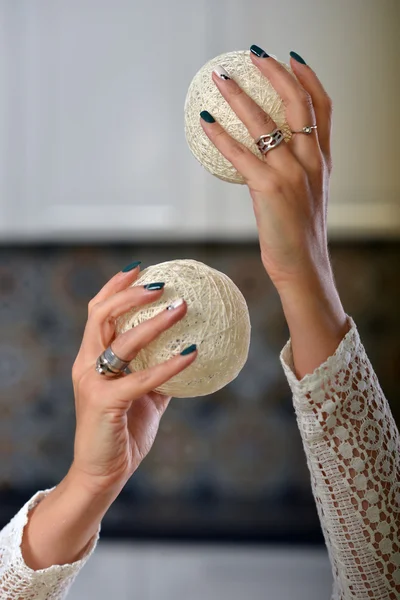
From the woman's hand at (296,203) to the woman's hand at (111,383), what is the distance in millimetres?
93

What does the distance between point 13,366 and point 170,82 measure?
1078 millimetres

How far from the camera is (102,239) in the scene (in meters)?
2.26

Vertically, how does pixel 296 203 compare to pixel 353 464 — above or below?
above

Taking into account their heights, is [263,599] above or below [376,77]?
below

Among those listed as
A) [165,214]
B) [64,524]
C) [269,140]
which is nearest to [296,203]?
[269,140]

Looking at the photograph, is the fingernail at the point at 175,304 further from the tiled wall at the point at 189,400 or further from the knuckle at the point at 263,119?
the tiled wall at the point at 189,400

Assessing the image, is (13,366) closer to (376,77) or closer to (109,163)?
(109,163)

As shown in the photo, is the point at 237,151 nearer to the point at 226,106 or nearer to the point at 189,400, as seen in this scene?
the point at 226,106

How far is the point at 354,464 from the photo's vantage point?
1.87 feet

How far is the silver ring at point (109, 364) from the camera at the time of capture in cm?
56

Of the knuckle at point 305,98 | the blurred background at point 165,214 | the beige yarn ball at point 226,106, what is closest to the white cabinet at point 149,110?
the blurred background at point 165,214

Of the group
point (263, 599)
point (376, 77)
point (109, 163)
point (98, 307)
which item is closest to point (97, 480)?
point (98, 307)

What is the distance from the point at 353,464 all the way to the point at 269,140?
10.8 inches

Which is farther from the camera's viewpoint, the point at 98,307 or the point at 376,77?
the point at 376,77
